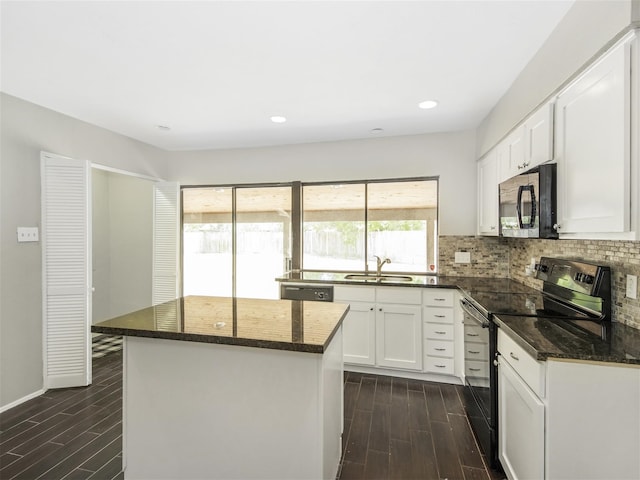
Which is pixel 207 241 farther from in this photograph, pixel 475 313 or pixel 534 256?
pixel 534 256

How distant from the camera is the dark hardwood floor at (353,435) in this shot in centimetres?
194

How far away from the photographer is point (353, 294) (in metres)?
3.34

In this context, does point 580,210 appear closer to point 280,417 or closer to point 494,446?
point 494,446

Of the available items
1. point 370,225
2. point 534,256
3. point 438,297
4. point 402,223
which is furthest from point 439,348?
point 370,225

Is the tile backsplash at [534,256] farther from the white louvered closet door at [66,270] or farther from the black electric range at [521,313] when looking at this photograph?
the white louvered closet door at [66,270]

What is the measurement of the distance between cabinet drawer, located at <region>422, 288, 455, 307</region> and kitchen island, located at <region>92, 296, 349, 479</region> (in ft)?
5.39

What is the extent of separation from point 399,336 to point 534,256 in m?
1.44

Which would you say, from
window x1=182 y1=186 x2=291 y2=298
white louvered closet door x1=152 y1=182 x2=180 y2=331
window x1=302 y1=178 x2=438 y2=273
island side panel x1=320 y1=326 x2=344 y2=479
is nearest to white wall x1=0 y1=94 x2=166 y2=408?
white louvered closet door x1=152 y1=182 x2=180 y2=331

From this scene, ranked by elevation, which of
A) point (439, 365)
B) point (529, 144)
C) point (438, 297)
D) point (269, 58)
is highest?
point (269, 58)

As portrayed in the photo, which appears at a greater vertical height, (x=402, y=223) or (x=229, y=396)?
(x=402, y=223)

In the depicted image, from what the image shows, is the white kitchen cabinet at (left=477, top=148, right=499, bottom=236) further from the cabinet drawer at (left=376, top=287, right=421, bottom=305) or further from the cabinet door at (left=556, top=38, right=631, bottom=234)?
the cabinet door at (left=556, top=38, right=631, bottom=234)

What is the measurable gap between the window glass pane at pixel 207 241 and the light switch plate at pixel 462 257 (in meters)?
2.92

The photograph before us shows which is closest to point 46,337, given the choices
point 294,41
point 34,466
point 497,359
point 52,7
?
point 34,466

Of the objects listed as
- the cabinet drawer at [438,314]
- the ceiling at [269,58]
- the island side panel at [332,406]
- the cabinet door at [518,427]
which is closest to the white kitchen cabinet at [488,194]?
the ceiling at [269,58]
